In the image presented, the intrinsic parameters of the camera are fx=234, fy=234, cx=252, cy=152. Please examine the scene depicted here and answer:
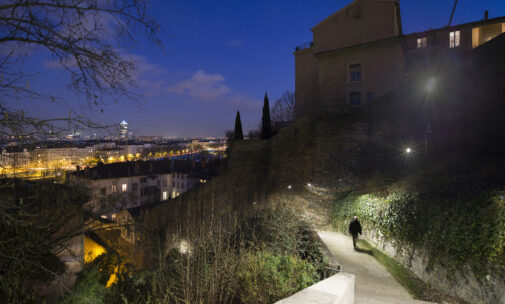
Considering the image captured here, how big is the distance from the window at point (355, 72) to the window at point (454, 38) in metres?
8.49

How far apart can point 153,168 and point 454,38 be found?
3450 centimetres

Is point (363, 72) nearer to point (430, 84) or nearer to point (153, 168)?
point (430, 84)

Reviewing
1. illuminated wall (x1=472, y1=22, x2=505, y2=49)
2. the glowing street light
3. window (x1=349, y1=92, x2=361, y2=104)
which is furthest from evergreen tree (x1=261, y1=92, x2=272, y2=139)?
illuminated wall (x1=472, y1=22, x2=505, y2=49)

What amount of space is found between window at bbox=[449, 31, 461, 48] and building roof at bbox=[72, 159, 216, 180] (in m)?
23.8

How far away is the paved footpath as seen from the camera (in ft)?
14.0

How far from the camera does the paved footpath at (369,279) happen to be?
4.26 meters

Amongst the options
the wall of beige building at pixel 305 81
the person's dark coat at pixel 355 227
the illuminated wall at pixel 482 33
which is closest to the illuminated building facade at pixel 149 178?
the wall of beige building at pixel 305 81

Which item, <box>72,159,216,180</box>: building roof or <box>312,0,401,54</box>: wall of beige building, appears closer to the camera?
<box>312,0,401,54</box>: wall of beige building

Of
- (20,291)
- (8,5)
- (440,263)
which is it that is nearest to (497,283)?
(440,263)

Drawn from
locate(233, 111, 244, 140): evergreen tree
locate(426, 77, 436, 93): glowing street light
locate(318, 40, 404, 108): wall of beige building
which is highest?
locate(318, 40, 404, 108): wall of beige building

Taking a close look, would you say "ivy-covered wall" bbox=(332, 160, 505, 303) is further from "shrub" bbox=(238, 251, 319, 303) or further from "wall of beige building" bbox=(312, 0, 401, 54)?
"wall of beige building" bbox=(312, 0, 401, 54)

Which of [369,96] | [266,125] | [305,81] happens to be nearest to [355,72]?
[369,96]

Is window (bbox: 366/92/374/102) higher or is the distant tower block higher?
window (bbox: 366/92/374/102)

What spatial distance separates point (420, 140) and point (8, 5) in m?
12.3
